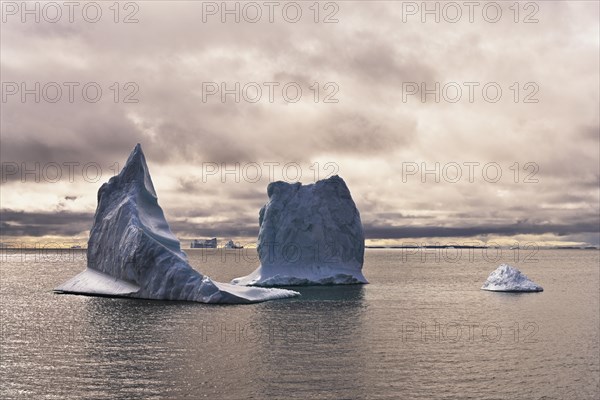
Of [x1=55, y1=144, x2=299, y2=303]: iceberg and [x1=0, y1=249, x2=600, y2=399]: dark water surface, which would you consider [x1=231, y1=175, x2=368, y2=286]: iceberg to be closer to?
[x1=55, y1=144, x2=299, y2=303]: iceberg

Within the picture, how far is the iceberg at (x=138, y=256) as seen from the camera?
39.9 meters

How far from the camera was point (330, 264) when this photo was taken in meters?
56.9

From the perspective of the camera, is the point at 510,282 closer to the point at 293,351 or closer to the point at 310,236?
the point at 310,236

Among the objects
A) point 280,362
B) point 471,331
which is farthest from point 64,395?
point 471,331

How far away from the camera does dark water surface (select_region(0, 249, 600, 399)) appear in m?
18.3

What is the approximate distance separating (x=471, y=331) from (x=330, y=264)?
27024mm

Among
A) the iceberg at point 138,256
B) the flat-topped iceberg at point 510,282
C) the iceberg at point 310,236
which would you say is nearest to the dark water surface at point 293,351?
the iceberg at point 138,256

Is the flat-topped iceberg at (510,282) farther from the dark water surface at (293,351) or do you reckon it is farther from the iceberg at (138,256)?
the iceberg at (138,256)

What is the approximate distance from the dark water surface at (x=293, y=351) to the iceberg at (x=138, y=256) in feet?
5.77

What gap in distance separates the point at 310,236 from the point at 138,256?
20.2m

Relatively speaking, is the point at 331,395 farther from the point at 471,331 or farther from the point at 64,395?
the point at 471,331

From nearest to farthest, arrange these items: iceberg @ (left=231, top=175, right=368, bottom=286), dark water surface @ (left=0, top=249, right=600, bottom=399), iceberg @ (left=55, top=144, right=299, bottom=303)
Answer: dark water surface @ (left=0, top=249, right=600, bottom=399) < iceberg @ (left=55, top=144, right=299, bottom=303) < iceberg @ (left=231, top=175, right=368, bottom=286)

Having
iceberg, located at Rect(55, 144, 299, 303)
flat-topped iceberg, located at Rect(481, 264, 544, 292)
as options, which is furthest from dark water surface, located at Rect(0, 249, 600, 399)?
flat-topped iceberg, located at Rect(481, 264, 544, 292)

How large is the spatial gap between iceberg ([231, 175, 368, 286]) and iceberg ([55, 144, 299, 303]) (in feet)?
35.5
